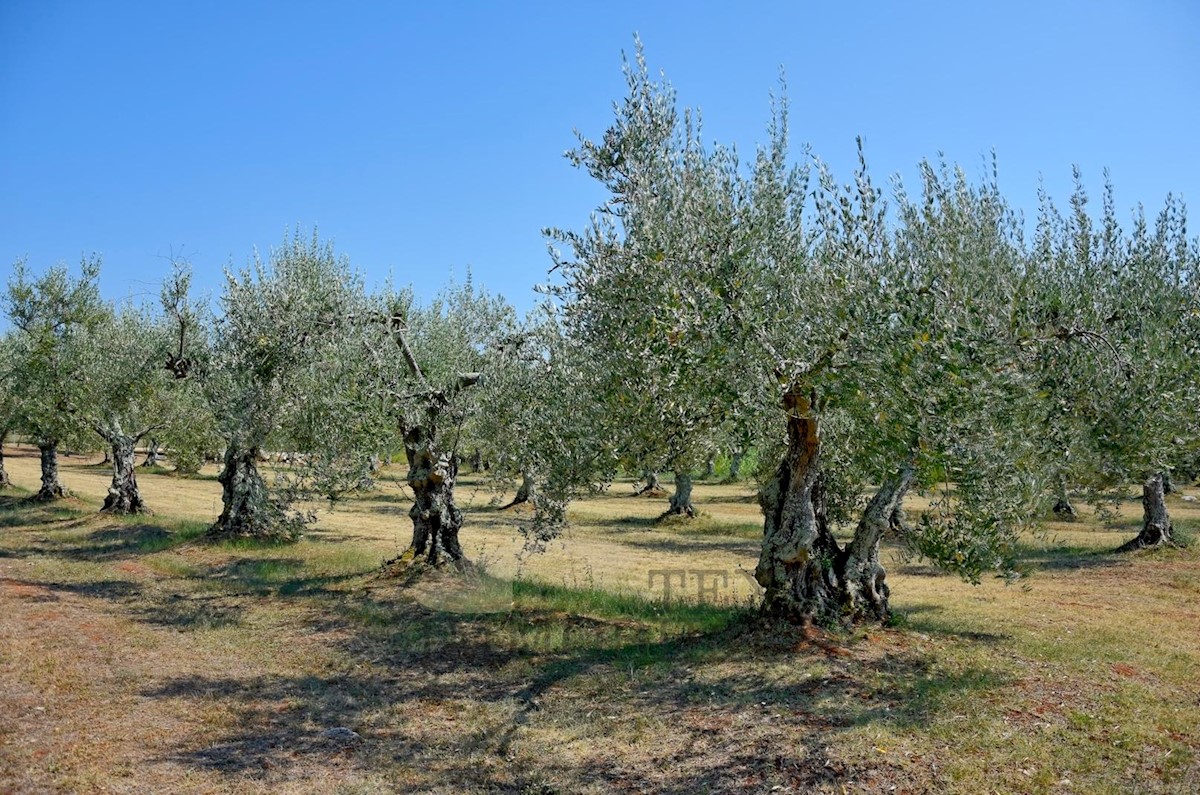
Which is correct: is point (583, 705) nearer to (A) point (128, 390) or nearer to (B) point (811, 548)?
(B) point (811, 548)

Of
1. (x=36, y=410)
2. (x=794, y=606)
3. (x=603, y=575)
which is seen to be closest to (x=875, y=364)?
(x=794, y=606)

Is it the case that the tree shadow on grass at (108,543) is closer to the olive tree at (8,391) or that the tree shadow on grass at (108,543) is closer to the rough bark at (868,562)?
the olive tree at (8,391)

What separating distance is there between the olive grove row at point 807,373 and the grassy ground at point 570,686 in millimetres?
1756

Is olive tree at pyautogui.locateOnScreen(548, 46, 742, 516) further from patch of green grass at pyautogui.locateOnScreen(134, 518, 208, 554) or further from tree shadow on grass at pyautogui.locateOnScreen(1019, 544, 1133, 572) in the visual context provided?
patch of green grass at pyautogui.locateOnScreen(134, 518, 208, 554)

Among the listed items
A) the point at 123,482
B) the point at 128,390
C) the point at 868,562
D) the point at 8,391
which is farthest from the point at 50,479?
the point at 868,562

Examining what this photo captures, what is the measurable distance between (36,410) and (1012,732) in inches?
1199

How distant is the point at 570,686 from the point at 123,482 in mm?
23745

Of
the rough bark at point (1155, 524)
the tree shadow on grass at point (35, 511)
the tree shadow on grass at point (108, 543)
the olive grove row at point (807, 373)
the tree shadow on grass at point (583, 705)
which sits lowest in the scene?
the tree shadow on grass at point (583, 705)

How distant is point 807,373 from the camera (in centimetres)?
1043

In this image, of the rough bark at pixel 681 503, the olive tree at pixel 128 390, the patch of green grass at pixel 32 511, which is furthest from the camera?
the rough bark at pixel 681 503

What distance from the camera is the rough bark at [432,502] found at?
60.5 feet

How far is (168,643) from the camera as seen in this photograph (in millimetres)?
13906

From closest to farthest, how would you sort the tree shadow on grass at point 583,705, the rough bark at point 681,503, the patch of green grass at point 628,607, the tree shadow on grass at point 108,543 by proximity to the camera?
the tree shadow on grass at point 583,705 < the patch of green grass at point 628,607 < the tree shadow on grass at point 108,543 < the rough bark at point 681,503

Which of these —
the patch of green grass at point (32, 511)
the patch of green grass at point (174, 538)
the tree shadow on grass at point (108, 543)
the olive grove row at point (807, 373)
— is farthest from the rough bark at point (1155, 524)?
the patch of green grass at point (32, 511)
